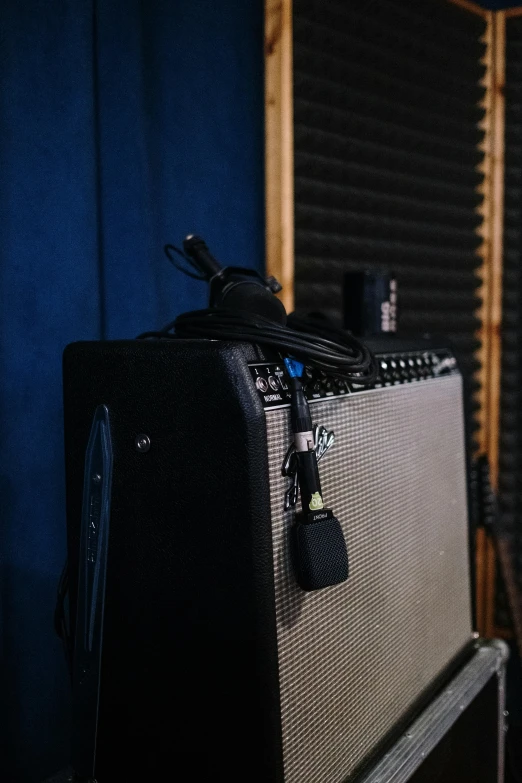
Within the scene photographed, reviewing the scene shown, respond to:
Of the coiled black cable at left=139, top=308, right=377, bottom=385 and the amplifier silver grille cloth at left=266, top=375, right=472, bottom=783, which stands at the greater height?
the coiled black cable at left=139, top=308, right=377, bottom=385

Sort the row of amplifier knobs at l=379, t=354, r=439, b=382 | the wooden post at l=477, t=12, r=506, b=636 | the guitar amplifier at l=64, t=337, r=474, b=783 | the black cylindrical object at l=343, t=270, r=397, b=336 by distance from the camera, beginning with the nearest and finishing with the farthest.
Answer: the guitar amplifier at l=64, t=337, r=474, b=783 < the row of amplifier knobs at l=379, t=354, r=439, b=382 < the black cylindrical object at l=343, t=270, r=397, b=336 < the wooden post at l=477, t=12, r=506, b=636

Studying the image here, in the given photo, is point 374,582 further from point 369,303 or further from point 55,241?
point 55,241

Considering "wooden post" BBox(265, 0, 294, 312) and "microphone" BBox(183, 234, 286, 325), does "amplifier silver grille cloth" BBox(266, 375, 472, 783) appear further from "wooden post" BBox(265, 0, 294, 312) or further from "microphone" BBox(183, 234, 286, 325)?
"wooden post" BBox(265, 0, 294, 312)

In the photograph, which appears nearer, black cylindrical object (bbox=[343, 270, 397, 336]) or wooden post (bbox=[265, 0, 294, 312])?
black cylindrical object (bbox=[343, 270, 397, 336])

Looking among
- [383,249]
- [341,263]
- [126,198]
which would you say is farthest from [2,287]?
[383,249]

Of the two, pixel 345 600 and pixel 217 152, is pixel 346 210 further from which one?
pixel 345 600

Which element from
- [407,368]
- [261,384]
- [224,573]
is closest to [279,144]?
[407,368]

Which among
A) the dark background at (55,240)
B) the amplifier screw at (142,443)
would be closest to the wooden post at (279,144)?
the dark background at (55,240)

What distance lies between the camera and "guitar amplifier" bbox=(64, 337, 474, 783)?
2.68ft

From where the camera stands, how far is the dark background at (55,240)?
122 centimetres

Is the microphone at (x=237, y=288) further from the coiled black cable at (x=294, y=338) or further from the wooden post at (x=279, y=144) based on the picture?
the wooden post at (x=279, y=144)

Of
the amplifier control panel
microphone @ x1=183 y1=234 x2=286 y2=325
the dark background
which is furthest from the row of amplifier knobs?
the dark background

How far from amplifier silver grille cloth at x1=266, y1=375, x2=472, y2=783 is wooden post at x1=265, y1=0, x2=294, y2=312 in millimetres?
511

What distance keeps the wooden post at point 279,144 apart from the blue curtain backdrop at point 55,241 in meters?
0.22
